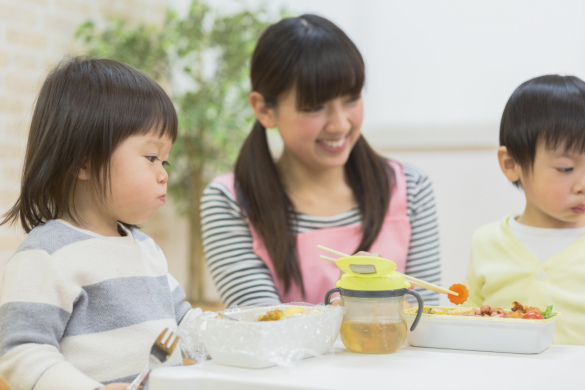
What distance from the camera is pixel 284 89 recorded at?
1495mm

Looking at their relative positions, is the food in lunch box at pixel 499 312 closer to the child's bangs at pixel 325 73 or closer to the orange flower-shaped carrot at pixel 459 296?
the orange flower-shaped carrot at pixel 459 296

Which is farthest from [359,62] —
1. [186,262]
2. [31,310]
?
[186,262]

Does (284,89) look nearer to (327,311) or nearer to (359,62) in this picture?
(359,62)

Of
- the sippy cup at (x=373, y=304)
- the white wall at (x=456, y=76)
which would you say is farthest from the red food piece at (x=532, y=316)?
the white wall at (x=456, y=76)

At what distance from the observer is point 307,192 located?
1617 millimetres

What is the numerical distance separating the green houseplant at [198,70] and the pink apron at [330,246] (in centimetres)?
115

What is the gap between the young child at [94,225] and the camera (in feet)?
2.81

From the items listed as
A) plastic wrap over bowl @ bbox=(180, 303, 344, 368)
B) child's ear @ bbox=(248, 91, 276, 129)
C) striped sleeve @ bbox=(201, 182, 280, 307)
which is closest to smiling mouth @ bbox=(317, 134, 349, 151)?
child's ear @ bbox=(248, 91, 276, 129)

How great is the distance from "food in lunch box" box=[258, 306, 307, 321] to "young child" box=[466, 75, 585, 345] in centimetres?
54

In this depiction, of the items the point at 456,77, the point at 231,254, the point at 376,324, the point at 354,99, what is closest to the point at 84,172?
the point at 376,324

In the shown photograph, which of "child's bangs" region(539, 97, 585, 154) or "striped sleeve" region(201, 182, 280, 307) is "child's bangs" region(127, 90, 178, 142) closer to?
"striped sleeve" region(201, 182, 280, 307)

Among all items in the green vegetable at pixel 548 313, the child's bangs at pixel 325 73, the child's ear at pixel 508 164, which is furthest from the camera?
the child's bangs at pixel 325 73

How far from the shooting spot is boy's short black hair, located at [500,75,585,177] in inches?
47.0

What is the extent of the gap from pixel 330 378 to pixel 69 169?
52 cm
